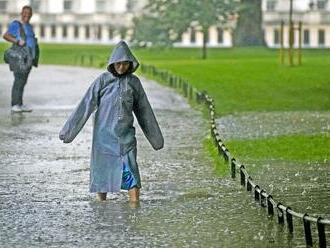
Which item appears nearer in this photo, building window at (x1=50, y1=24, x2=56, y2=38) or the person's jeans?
the person's jeans

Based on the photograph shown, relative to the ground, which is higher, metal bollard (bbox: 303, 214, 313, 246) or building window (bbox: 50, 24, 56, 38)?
metal bollard (bbox: 303, 214, 313, 246)

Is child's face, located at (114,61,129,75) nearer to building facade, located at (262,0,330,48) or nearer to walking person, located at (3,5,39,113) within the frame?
walking person, located at (3,5,39,113)

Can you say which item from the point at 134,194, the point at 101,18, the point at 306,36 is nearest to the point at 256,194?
the point at 134,194

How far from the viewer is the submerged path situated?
1107 centimetres

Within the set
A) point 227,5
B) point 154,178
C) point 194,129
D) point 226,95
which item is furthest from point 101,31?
point 154,178

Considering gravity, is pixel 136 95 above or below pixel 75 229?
above

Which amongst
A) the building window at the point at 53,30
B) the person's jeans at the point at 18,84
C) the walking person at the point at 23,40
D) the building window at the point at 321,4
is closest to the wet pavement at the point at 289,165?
the walking person at the point at 23,40

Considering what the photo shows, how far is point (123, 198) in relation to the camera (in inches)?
528

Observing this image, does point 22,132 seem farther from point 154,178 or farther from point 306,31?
point 306,31

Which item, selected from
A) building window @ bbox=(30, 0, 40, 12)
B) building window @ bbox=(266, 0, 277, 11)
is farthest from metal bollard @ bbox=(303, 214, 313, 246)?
building window @ bbox=(30, 0, 40, 12)

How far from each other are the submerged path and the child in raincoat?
8.9 inches

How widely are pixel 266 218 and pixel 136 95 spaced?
2075mm

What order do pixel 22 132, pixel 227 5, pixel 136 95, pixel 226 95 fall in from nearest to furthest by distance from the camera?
pixel 136 95 < pixel 22 132 < pixel 226 95 < pixel 227 5

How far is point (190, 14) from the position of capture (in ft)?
191
